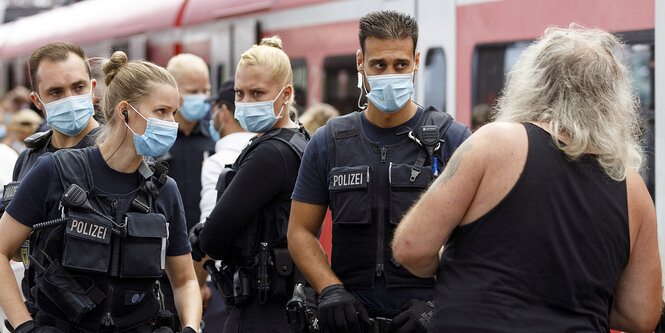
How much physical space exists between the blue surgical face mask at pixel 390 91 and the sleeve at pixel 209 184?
55.1 inches

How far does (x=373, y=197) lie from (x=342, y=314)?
41 centimetres

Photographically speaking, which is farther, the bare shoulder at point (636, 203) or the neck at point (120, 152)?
the neck at point (120, 152)

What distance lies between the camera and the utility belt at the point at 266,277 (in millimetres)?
3496

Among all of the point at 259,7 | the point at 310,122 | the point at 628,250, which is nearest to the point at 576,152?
the point at 628,250

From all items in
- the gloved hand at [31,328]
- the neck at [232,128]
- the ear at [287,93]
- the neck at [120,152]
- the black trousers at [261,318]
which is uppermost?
the ear at [287,93]

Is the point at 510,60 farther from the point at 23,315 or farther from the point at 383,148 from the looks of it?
the point at 23,315

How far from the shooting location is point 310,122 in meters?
5.35

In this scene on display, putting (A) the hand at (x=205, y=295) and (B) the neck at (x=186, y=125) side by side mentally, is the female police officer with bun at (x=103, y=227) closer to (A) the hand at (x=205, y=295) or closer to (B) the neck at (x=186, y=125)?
(A) the hand at (x=205, y=295)

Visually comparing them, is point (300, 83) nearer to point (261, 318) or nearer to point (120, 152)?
point (261, 318)

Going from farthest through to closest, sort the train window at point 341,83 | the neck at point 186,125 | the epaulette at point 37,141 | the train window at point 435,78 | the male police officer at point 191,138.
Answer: the train window at point 341,83
the train window at point 435,78
the neck at point 186,125
the male police officer at point 191,138
the epaulette at point 37,141

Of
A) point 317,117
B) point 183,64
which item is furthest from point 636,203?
point 183,64

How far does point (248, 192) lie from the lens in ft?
11.3

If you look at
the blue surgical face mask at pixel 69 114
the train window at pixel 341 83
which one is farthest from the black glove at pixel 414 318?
the train window at pixel 341 83

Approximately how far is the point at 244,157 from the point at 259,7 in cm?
483
